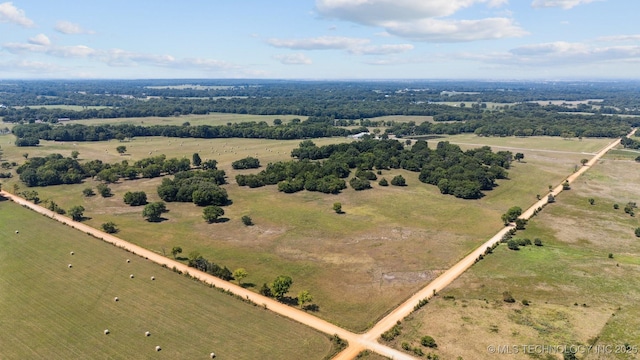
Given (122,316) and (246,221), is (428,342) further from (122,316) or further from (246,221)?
(246,221)

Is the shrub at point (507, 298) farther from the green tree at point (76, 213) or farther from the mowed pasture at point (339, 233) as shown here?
the green tree at point (76, 213)

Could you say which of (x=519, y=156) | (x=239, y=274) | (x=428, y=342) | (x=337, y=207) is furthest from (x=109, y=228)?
(x=519, y=156)

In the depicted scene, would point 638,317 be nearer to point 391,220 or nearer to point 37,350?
point 391,220

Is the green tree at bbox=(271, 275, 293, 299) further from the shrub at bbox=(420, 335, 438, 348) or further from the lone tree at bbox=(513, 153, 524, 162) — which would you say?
the lone tree at bbox=(513, 153, 524, 162)

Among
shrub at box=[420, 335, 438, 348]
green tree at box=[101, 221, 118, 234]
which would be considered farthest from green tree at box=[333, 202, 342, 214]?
shrub at box=[420, 335, 438, 348]

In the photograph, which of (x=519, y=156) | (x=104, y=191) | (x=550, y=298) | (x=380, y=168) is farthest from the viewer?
(x=519, y=156)

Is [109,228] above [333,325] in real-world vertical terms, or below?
above

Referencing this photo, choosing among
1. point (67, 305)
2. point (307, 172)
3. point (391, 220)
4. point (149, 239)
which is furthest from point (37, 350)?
point (307, 172)
